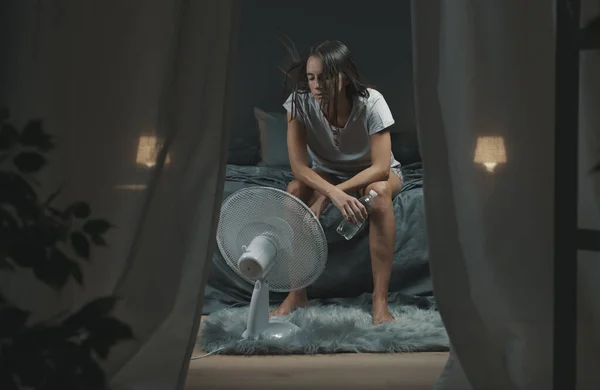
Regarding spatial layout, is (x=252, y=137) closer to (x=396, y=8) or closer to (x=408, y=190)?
(x=396, y=8)

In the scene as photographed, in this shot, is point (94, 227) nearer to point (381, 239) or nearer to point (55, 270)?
point (55, 270)

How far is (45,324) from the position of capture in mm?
1197

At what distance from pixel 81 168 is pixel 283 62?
3165 mm

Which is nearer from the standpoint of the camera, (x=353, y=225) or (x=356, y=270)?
(x=353, y=225)

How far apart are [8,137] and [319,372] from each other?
141cm

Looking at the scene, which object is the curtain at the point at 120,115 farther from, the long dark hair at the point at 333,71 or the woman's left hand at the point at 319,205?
the woman's left hand at the point at 319,205

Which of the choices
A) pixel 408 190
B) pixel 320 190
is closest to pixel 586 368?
pixel 320 190

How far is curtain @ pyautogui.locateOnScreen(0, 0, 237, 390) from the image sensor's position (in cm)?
184

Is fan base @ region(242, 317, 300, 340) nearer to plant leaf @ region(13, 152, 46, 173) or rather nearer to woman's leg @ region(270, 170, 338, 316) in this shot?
woman's leg @ region(270, 170, 338, 316)

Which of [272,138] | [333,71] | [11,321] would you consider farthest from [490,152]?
[272,138]

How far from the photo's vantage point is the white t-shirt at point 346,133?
3127 millimetres

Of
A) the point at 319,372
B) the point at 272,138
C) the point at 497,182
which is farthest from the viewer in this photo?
the point at 272,138

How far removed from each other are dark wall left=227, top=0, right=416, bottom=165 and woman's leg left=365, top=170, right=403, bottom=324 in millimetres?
1844

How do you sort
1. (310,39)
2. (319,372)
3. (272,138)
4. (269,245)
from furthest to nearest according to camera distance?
(310,39) < (272,138) < (269,245) < (319,372)
